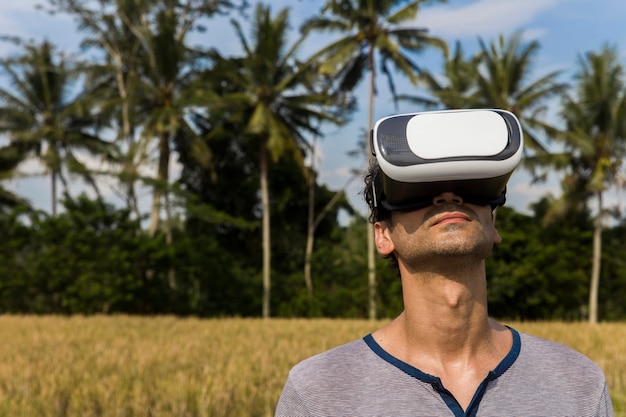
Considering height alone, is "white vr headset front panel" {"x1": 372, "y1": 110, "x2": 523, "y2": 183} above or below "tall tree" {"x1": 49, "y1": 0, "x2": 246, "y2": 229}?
below

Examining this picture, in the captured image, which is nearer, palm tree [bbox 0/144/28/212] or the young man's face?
the young man's face

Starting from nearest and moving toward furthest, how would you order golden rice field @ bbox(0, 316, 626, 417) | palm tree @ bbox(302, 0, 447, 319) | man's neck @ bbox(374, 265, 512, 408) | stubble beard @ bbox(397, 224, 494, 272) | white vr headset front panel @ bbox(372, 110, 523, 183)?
white vr headset front panel @ bbox(372, 110, 523, 183)
stubble beard @ bbox(397, 224, 494, 272)
man's neck @ bbox(374, 265, 512, 408)
golden rice field @ bbox(0, 316, 626, 417)
palm tree @ bbox(302, 0, 447, 319)

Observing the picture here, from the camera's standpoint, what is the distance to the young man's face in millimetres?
1882

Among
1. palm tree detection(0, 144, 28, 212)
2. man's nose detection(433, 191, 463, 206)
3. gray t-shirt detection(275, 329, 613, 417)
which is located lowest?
gray t-shirt detection(275, 329, 613, 417)

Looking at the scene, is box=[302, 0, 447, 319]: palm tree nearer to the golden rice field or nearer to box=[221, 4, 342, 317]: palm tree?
box=[221, 4, 342, 317]: palm tree

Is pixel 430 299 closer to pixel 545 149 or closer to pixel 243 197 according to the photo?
pixel 545 149

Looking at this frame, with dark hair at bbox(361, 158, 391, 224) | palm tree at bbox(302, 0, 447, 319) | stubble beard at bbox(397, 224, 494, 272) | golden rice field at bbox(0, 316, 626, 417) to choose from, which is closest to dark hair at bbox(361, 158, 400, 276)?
dark hair at bbox(361, 158, 391, 224)

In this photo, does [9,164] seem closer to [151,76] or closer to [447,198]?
[151,76]

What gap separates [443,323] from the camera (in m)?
2.01

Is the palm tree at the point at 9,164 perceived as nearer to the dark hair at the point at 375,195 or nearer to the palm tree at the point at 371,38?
the palm tree at the point at 371,38

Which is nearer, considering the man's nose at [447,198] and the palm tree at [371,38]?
the man's nose at [447,198]

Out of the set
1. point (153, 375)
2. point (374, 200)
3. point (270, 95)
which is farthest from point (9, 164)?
point (374, 200)

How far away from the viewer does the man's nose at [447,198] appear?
1.90m

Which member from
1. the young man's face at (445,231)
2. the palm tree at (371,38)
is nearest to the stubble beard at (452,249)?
the young man's face at (445,231)
